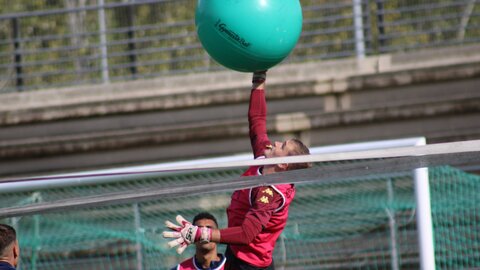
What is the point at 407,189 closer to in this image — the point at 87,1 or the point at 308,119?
the point at 308,119

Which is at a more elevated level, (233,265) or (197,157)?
(197,157)

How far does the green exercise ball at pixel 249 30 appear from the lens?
4.91 meters

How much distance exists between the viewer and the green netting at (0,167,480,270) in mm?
8727

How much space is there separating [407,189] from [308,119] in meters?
1.32

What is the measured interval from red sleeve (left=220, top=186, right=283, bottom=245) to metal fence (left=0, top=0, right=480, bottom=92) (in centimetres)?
558

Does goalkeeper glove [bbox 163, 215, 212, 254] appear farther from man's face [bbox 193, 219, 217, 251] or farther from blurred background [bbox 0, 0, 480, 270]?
blurred background [bbox 0, 0, 480, 270]

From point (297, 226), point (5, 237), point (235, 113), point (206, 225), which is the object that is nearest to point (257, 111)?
point (206, 225)

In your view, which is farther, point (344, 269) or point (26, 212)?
point (344, 269)

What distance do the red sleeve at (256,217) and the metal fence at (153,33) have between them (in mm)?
5577

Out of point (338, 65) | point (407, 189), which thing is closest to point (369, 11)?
point (338, 65)

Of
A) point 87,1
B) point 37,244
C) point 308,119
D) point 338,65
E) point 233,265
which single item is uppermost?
point 87,1

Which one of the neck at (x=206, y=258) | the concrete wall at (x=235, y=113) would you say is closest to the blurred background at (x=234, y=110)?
the concrete wall at (x=235, y=113)

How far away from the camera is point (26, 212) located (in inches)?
183

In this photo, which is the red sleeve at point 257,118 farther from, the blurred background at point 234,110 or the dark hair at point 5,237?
the blurred background at point 234,110
